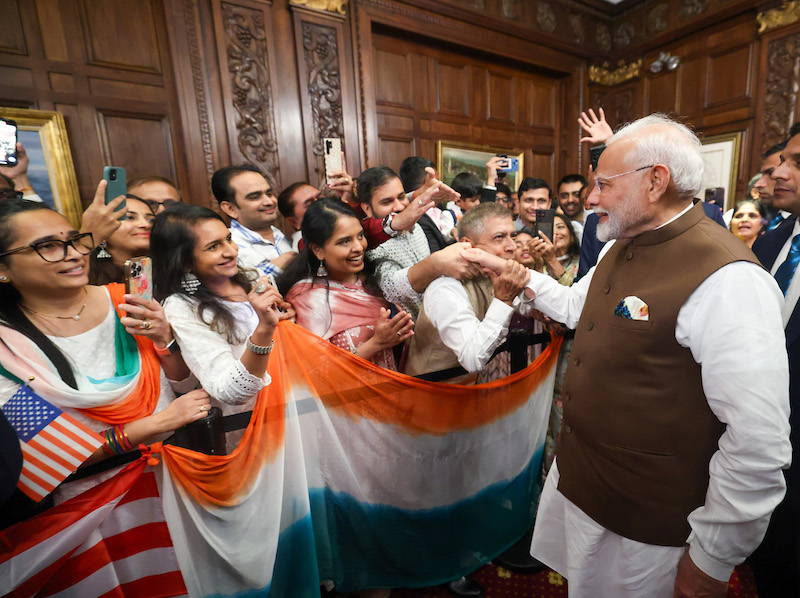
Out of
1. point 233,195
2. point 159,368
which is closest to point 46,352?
point 159,368

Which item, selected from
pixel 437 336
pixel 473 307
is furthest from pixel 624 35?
pixel 437 336

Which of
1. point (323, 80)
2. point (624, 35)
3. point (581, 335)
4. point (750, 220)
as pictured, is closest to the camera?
point (581, 335)

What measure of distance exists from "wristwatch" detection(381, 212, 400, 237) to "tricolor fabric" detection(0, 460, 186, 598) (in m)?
1.28

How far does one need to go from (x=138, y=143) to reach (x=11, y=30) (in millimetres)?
978

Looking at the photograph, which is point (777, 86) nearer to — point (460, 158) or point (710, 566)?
point (460, 158)

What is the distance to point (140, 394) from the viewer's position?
1217 mm

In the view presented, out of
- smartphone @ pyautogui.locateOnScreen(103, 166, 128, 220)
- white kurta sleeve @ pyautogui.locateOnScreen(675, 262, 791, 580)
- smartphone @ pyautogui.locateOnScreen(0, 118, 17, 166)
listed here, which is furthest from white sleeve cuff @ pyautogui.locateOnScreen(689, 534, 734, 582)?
smartphone @ pyautogui.locateOnScreen(0, 118, 17, 166)

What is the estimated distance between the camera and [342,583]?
1489 millimetres

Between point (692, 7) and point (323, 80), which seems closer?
point (323, 80)

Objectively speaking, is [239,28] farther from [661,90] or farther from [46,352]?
[661,90]

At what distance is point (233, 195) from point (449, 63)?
375cm

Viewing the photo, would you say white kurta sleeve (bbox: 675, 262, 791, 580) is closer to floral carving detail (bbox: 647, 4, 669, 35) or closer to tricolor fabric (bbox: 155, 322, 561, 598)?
tricolor fabric (bbox: 155, 322, 561, 598)

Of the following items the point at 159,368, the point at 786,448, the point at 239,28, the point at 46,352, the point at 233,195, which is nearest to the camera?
the point at 786,448

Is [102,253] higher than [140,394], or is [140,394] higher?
[102,253]
